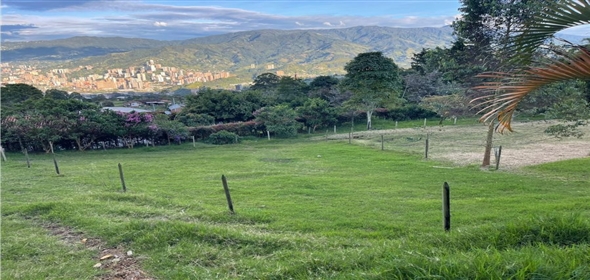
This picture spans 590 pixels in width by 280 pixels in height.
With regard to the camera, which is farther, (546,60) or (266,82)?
(266,82)

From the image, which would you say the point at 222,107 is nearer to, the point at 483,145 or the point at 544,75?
the point at 483,145

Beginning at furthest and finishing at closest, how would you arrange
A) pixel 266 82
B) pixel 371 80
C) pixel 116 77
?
pixel 116 77, pixel 266 82, pixel 371 80

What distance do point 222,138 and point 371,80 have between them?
17.3 meters

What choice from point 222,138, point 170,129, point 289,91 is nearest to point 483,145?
point 222,138

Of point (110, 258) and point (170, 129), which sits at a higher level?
point (110, 258)

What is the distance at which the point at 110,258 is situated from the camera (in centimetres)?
491

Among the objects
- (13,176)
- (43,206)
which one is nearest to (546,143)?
(43,206)

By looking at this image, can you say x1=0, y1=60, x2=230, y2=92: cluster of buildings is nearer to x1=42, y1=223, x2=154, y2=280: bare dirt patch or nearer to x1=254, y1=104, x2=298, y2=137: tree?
x1=254, y1=104, x2=298, y2=137: tree

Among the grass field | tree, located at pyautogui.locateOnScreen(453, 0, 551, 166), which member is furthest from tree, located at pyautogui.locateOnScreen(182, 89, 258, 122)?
tree, located at pyautogui.locateOnScreen(453, 0, 551, 166)

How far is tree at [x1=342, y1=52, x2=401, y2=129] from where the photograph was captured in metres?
38.8

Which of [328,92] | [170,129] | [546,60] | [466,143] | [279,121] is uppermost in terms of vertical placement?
[546,60]

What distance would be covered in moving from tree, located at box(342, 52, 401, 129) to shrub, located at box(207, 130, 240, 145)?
1427cm

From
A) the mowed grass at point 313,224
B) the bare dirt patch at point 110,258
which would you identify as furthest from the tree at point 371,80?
the bare dirt patch at point 110,258

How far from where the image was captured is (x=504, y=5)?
47.2 ft
